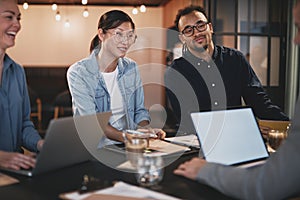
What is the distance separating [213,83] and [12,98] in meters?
1.38

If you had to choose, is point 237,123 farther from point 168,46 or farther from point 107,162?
point 168,46

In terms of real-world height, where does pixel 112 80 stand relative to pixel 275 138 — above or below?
above

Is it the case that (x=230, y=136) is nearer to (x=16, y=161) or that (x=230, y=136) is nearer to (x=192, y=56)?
(x=16, y=161)

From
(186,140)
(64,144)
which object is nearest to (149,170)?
(64,144)

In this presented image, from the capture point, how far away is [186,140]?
76.3 inches

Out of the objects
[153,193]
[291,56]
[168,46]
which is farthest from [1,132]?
[168,46]

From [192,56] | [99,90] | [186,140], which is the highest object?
[192,56]

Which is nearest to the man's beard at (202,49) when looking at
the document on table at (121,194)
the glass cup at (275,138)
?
the glass cup at (275,138)

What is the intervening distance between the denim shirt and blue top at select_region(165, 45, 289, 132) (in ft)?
1.28

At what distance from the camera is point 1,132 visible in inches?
74.0

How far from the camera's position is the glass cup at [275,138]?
5.52 feet

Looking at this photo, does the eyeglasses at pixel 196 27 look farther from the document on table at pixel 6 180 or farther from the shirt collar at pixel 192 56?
the document on table at pixel 6 180

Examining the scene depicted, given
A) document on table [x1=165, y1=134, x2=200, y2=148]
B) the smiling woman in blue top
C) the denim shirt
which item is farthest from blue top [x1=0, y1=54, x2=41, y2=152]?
document on table [x1=165, y1=134, x2=200, y2=148]

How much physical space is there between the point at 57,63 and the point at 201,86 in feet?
18.5
